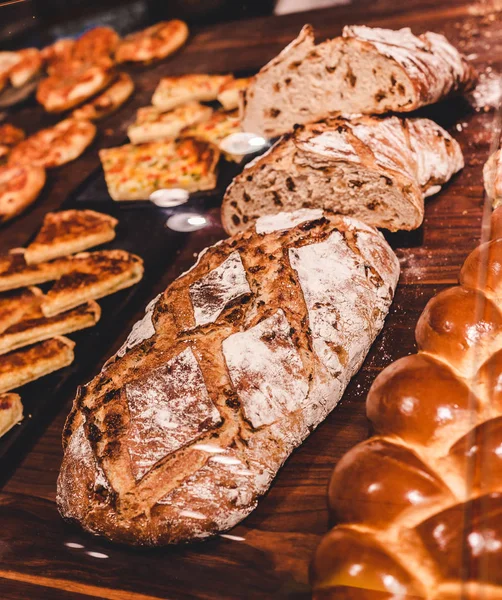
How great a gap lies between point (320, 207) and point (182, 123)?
5.67 ft

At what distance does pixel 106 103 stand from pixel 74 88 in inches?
17.5

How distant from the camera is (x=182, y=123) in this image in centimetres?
417

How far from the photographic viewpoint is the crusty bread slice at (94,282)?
3119mm

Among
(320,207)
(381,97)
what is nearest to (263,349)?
(320,207)

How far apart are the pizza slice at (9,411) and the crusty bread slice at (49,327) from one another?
0.45m

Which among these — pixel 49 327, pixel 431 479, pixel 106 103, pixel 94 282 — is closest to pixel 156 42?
pixel 106 103

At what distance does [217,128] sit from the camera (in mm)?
3928

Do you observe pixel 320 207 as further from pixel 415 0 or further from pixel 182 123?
pixel 415 0

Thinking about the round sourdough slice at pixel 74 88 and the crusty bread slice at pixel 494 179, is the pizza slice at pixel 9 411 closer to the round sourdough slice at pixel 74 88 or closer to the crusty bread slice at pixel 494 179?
the crusty bread slice at pixel 494 179

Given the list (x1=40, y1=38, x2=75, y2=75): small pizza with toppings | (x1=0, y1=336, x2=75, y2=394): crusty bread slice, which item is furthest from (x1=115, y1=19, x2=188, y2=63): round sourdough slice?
(x1=0, y1=336, x2=75, y2=394): crusty bread slice

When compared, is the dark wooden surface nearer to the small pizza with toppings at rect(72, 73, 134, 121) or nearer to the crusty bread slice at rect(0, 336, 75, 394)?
the crusty bread slice at rect(0, 336, 75, 394)

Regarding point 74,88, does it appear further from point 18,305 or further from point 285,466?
point 285,466

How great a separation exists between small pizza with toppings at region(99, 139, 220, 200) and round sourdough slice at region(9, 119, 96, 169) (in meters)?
0.55

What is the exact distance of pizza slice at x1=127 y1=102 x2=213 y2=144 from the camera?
417 cm
